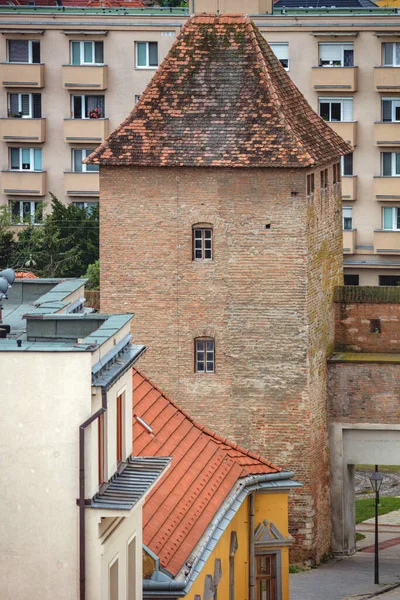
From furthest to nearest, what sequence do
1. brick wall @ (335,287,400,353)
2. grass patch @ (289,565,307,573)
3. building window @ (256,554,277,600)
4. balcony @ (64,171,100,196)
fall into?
balcony @ (64,171,100,196) < brick wall @ (335,287,400,353) < grass patch @ (289,565,307,573) < building window @ (256,554,277,600)

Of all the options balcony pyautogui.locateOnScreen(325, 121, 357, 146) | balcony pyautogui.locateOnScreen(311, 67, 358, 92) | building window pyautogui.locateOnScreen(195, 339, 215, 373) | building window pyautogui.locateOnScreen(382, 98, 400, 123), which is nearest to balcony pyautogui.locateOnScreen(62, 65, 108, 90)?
balcony pyautogui.locateOnScreen(311, 67, 358, 92)

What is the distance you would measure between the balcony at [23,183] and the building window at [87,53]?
5088mm

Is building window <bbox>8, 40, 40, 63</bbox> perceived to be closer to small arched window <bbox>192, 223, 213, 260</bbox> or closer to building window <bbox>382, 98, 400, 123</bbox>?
building window <bbox>382, 98, 400, 123</bbox>

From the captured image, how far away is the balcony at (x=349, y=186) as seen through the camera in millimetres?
85750

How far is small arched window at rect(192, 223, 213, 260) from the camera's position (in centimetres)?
5522

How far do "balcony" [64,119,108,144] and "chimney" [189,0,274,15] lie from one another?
355 inches

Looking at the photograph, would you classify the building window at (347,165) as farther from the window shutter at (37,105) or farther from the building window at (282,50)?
the window shutter at (37,105)

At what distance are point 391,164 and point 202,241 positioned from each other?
31.1 m

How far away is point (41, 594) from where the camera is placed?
96.1 feet

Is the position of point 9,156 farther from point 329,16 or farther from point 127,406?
point 127,406

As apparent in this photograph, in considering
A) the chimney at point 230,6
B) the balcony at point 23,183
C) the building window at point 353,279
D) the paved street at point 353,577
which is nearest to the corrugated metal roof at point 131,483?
the paved street at point 353,577

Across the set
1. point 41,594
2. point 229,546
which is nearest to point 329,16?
point 229,546

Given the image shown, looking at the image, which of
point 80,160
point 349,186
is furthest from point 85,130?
point 349,186

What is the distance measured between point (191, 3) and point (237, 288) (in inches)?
613
